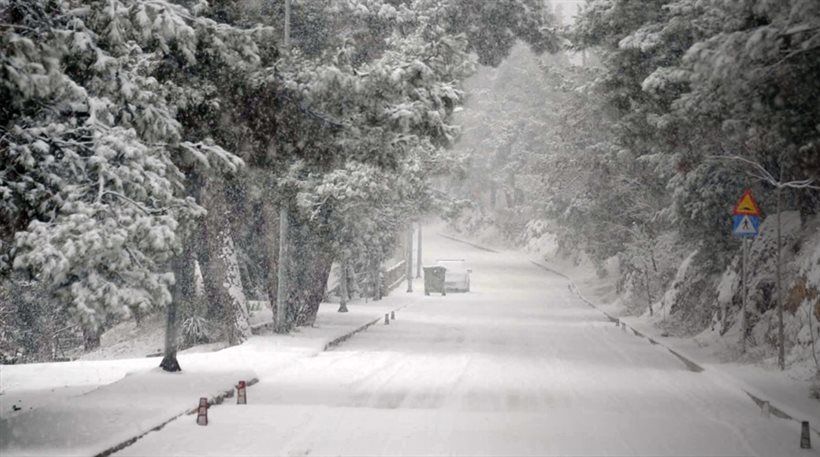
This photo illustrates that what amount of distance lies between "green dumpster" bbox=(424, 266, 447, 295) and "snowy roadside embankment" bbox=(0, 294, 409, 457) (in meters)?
28.9

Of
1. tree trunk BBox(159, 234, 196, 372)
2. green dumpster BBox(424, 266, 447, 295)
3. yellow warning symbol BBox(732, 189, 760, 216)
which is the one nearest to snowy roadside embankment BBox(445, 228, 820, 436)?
yellow warning symbol BBox(732, 189, 760, 216)

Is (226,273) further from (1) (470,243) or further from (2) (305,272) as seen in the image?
(1) (470,243)

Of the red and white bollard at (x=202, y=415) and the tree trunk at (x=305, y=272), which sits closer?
the red and white bollard at (x=202, y=415)

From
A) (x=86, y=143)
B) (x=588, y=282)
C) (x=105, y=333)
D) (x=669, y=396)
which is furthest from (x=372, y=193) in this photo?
(x=588, y=282)

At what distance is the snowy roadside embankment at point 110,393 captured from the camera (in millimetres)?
10672

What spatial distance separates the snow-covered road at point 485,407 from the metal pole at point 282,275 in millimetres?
2131

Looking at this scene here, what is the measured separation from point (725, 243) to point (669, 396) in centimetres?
1102

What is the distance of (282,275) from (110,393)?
11231 millimetres

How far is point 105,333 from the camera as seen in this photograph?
122 ft

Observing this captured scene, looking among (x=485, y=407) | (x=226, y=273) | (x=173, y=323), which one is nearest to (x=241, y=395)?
(x=485, y=407)

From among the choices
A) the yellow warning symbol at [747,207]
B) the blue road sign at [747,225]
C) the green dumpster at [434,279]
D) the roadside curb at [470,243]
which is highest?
the yellow warning symbol at [747,207]

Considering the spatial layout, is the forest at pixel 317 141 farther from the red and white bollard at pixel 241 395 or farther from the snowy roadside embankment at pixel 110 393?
the red and white bollard at pixel 241 395

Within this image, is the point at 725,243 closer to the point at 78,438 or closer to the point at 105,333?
the point at 78,438

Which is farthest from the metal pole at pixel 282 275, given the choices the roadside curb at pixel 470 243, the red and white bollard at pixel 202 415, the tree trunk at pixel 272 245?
the roadside curb at pixel 470 243
